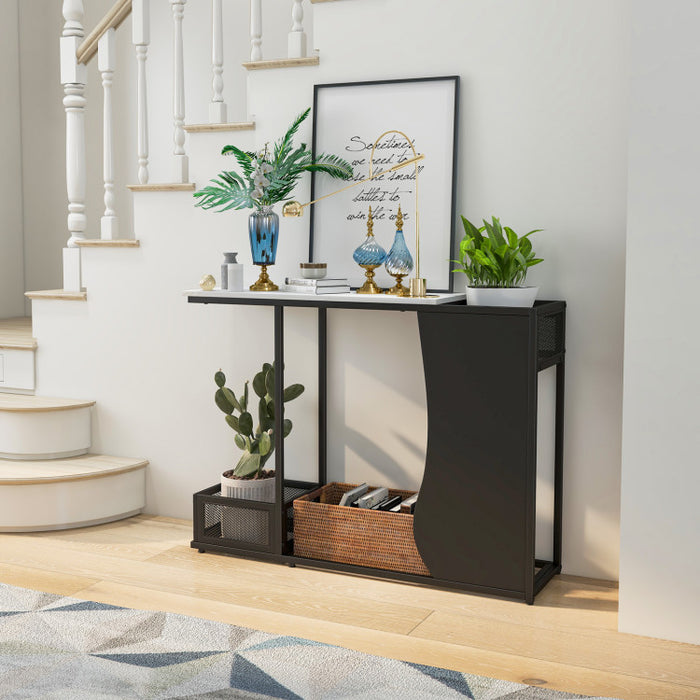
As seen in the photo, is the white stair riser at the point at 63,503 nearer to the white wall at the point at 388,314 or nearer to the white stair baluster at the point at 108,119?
the white wall at the point at 388,314

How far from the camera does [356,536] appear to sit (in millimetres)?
2852

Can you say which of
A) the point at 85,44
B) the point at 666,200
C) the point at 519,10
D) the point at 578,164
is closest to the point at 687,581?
the point at 666,200

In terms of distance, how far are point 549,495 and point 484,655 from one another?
756 millimetres

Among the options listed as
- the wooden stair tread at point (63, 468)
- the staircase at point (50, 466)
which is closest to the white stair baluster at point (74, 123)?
the staircase at point (50, 466)

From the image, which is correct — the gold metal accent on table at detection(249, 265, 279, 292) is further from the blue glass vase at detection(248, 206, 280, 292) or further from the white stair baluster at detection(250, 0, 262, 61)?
the white stair baluster at detection(250, 0, 262, 61)

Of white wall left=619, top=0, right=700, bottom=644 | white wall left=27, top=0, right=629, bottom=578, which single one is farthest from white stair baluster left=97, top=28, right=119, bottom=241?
white wall left=619, top=0, right=700, bottom=644

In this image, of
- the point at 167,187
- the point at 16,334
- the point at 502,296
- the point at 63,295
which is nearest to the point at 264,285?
the point at 167,187

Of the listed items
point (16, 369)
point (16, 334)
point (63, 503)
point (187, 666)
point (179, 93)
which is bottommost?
point (187, 666)

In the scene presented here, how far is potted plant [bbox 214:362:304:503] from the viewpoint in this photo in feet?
10.1

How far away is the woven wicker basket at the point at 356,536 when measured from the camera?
9.11 ft

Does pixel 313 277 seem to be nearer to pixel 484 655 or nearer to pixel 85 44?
pixel 484 655

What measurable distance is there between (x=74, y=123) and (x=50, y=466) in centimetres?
131

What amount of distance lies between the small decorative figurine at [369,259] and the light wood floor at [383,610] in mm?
894

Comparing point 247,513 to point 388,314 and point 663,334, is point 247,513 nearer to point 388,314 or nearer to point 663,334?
point 388,314
